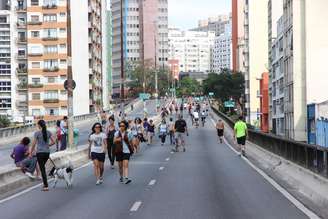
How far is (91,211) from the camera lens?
13.2m

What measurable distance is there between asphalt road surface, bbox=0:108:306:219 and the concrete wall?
279ft

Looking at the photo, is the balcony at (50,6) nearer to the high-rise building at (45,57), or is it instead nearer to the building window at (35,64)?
the high-rise building at (45,57)

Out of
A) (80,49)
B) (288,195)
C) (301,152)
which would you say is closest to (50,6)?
(80,49)

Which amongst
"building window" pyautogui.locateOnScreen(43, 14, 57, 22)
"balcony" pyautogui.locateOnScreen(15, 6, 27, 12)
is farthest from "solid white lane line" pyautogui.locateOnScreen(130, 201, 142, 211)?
"balcony" pyautogui.locateOnScreen(15, 6, 27, 12)

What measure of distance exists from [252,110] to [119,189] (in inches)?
3985

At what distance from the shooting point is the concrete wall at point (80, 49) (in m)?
108

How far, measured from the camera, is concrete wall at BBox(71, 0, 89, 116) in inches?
4242

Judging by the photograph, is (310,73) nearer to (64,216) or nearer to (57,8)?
(57,8)

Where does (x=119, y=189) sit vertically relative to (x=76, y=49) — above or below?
below

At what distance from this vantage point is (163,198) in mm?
15367

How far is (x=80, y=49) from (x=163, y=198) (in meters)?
94.6

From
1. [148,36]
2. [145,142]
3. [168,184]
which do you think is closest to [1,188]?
[168,184]

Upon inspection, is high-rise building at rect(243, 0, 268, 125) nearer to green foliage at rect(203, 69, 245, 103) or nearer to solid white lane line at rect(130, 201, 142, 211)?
green foliage at rect(203, 69, 245, 103)

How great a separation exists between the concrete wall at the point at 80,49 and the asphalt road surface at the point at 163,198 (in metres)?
84.9
